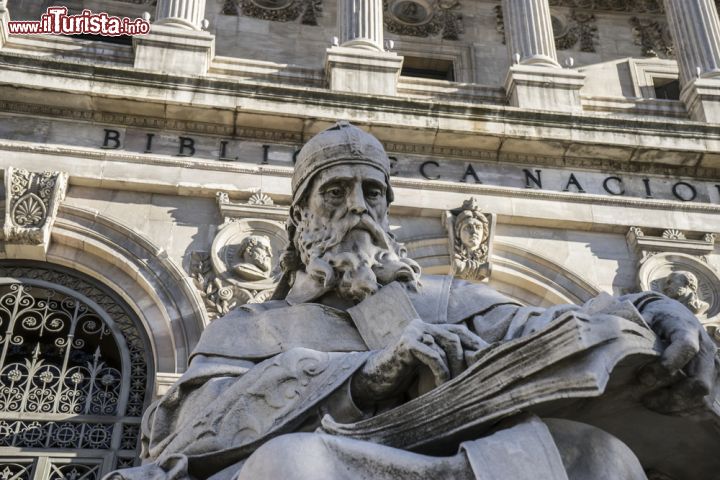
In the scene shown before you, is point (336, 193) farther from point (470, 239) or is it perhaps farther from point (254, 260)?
point (470, 239)

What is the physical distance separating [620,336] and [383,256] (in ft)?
4.69

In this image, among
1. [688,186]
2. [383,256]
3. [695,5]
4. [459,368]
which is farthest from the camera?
[695,5]

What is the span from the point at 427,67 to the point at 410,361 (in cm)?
1379

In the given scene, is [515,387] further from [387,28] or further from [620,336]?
[387,28]

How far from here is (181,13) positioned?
13336 millimetres

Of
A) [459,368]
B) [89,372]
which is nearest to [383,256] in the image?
[459,368]

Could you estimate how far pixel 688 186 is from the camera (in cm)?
1260

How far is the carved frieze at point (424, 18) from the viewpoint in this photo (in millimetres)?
16984

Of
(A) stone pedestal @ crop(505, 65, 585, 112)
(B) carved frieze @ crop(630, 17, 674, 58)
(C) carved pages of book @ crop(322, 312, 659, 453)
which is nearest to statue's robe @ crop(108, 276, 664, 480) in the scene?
(C) carved pages of book @ crop(322, 312, 659, 453)

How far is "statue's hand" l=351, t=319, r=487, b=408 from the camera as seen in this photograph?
129 inches

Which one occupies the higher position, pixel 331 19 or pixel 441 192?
pixel 331 19

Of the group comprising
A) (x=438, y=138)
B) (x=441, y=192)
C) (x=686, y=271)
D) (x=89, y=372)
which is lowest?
(x=89, y=372)

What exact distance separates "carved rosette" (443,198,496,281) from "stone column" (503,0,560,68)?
→ 323cm

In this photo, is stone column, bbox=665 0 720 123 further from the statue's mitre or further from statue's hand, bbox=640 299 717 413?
statue's hand, bbox=640 299 717 413
